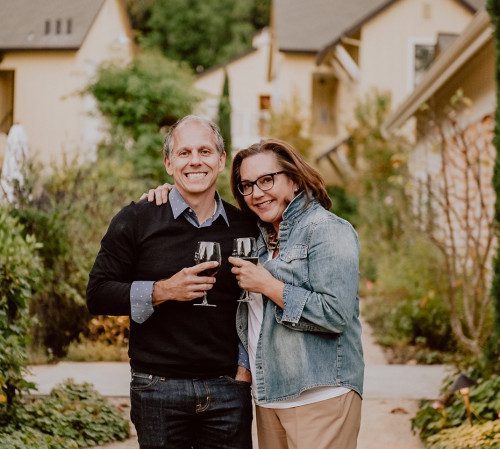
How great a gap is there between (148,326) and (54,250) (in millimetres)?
6331

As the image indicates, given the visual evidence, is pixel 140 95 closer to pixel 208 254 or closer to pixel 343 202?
pixel 343 202

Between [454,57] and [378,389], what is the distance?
5.55m

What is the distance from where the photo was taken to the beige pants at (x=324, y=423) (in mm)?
3395

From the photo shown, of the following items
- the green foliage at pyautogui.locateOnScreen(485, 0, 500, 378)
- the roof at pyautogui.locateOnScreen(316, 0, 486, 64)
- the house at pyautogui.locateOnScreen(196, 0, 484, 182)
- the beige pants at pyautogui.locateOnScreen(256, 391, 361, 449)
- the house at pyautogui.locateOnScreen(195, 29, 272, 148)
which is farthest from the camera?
the house at pyautogui.locateOnScreen(195, 29, 272, 148)

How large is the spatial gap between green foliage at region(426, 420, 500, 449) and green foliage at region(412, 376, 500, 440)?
0.16m

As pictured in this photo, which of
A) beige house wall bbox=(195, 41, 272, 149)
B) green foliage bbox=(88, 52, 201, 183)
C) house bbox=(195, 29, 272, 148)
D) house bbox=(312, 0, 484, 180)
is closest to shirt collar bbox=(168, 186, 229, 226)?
green foliage bbox=(88, 52, 201, 183)

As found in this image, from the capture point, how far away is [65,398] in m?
6.38

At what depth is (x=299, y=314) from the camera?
329 centimetres

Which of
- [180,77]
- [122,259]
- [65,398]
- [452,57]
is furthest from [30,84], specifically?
[122,259]

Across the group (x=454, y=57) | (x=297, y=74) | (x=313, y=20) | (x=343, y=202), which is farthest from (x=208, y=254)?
(x=313, y=20)

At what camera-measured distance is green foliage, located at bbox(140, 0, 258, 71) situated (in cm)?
4606

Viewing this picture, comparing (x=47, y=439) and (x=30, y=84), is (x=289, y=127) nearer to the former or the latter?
(x=30, y=84)

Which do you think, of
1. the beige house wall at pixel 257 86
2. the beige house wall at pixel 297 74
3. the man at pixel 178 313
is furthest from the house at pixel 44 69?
the man at pixel 178 313

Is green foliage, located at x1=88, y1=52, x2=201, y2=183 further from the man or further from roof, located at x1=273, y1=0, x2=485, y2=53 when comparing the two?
the man
